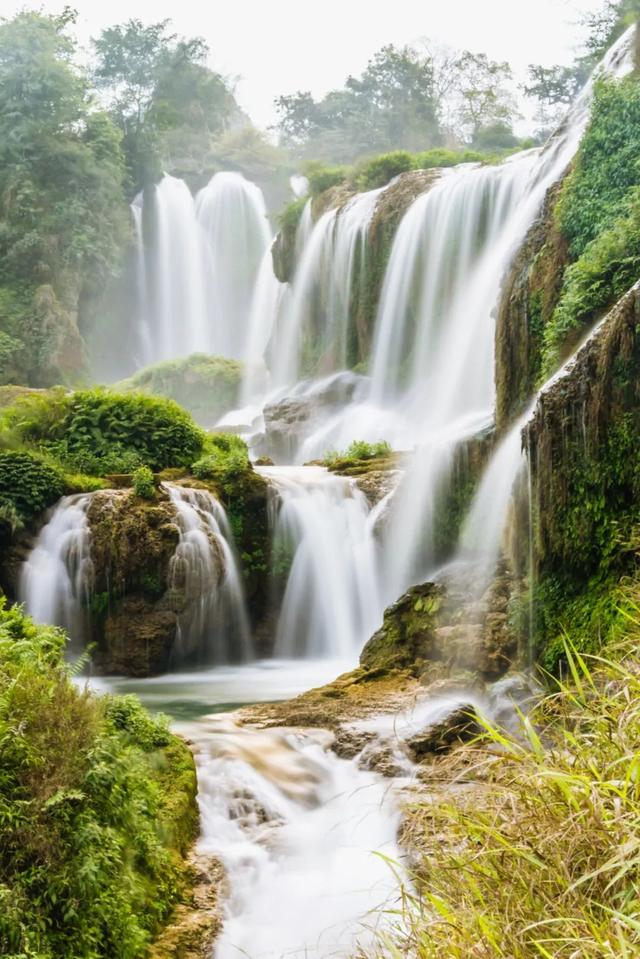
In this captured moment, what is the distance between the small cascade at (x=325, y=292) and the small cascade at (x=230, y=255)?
9.90 meters

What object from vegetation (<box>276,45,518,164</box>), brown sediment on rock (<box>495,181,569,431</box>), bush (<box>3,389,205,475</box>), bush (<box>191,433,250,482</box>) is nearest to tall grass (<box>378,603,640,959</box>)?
brown sediment on rock (<box>495,181,569,431</box>)

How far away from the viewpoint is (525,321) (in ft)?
39.1

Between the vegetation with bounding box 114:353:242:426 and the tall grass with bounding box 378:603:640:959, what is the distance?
28.2 metres

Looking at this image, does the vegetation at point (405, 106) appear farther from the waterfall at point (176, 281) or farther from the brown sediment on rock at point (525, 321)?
the brown sediment on rock at point (525, 321)

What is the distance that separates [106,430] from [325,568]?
4.38 m

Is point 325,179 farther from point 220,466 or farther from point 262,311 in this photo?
point 220,466

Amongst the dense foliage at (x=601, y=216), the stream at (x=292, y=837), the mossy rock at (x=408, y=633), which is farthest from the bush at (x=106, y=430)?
the dense foliage at (x=601, y=216)

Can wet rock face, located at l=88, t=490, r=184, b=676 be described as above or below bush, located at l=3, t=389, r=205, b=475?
below

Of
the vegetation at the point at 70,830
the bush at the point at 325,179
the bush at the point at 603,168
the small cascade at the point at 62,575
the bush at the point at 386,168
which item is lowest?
the vegetation at the point at 70,830

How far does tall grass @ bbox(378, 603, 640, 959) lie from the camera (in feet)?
8.82

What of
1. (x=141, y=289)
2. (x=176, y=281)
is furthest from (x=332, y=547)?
(x=176, y=281)

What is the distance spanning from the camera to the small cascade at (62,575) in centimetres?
1248

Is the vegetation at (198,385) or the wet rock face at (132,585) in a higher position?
the vegetation at (198,385)

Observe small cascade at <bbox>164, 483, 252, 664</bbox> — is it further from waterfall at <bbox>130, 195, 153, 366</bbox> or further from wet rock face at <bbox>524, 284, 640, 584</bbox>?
waterfall at <bbox>130, 195, 153, 366</bbox>
